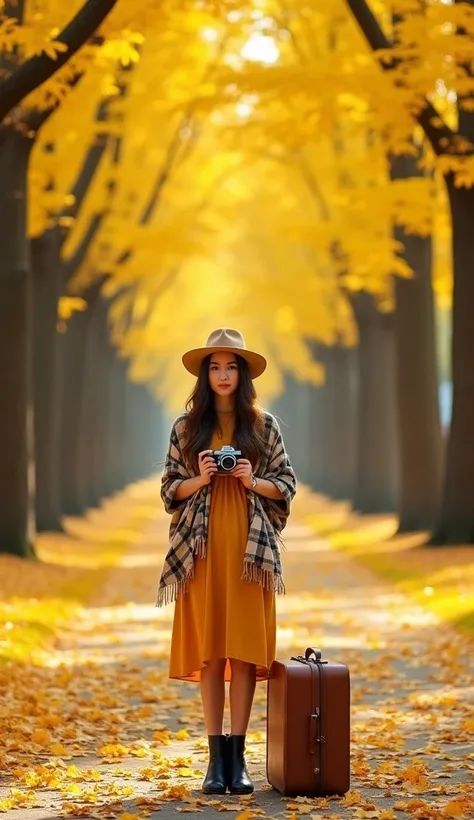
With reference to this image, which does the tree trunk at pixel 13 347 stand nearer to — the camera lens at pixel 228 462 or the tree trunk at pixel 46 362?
the tree trunk at pixel 46 362

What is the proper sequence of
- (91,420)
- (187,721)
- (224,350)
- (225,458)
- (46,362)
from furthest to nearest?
1. (91,420)
2. (46,362)
3. (187,721)
4. (224,350)
5. (225,458)

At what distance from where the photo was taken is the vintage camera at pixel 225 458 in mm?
6824

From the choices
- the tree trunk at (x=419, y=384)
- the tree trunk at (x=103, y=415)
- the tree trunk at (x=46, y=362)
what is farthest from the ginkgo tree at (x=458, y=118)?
the tree trunk at (x=103, y=415)

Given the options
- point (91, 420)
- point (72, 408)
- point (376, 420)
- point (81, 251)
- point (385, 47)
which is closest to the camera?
point (385, 47)

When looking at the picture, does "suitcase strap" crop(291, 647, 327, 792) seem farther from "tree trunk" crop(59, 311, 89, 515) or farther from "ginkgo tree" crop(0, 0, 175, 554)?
"tree trunk" crop(59, 311, 89, 515)

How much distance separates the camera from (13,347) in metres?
18.4

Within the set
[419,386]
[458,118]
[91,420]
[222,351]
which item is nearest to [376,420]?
[91,420]

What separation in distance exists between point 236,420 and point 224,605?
830 mm

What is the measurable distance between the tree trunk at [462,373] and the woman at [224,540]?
12.2 metres

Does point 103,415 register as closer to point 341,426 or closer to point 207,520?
point 341,426

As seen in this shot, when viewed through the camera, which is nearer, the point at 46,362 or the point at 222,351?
the point at 222,351

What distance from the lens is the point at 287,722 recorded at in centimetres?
685

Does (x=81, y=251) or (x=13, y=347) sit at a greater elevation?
(x=81, y=251)

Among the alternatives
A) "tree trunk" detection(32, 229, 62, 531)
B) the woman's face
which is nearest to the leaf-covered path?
the woman's face
